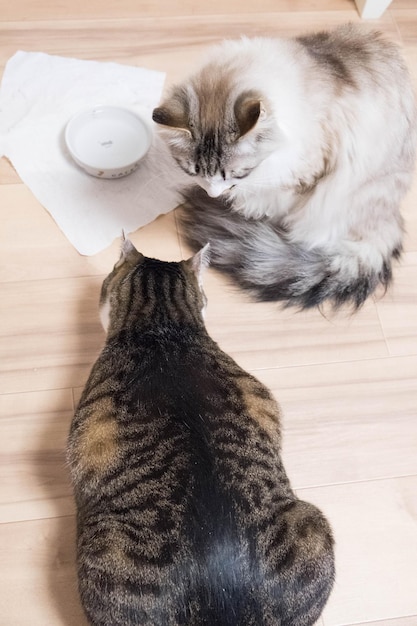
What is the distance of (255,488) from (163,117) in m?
0.73

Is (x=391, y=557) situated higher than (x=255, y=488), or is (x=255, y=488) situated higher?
(x=255, y=488)

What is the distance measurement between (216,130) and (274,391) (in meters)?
0.62

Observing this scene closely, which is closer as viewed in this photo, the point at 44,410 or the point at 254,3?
the point at 44,410

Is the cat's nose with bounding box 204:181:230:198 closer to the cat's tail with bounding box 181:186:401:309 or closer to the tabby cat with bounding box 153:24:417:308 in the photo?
the tabby cat with bounding box 153:24:417:308

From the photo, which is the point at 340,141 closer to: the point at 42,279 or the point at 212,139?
the point at 212,139

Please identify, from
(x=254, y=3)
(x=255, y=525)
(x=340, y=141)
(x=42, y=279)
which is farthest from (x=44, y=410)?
(x=254, y=3)

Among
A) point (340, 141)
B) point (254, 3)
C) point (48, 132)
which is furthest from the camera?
point (254, 3)

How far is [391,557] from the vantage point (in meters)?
1.40

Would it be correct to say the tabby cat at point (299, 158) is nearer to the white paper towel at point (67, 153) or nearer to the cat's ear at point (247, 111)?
the cat's ear at point (247, 111)

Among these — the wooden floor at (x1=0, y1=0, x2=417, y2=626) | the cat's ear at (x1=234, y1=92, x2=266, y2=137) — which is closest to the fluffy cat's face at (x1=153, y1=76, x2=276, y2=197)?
the cat's ear at (x1=234, y1=92, x2=266, y2=137)

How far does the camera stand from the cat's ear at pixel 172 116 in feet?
4.21

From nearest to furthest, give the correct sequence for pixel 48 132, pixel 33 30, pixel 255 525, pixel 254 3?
pixel 255 525, pixel 48 132, pixel 33 30, pixel 254 3

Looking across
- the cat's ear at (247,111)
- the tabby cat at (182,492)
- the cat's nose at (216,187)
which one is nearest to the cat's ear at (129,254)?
the tabby cat at (182,492)

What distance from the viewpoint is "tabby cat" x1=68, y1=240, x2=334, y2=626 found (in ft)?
3.33
